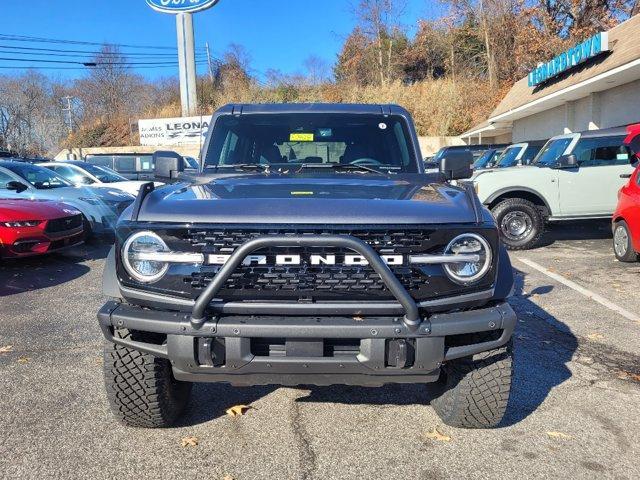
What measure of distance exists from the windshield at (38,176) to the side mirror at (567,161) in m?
9.10

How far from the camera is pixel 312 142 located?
14.4 ft

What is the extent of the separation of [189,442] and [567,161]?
852 cm

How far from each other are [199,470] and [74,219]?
6.84 metres

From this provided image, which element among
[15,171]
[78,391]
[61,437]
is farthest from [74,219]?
[61,437]

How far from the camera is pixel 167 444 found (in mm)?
3164

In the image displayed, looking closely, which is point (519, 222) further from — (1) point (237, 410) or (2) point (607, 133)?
(1) point (237, 410)

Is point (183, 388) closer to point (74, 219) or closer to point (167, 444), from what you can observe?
point (167, 444)

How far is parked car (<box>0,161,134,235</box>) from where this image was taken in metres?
10.2

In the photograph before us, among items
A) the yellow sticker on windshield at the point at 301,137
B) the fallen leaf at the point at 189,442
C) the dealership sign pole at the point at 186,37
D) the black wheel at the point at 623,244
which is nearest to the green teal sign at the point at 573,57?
the black wheel at the point at 623,244

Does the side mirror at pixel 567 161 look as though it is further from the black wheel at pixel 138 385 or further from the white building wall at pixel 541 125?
the white building wall at pixel 541 125

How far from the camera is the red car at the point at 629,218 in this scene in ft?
24.8

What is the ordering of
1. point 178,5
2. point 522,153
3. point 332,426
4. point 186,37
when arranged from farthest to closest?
1. point 186,37
2. point 178,5
3. point 522,153
4. point 332,426

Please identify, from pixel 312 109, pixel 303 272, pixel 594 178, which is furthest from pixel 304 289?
pixel 594 178

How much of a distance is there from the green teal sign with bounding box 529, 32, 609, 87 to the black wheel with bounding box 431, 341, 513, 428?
50.3 feet
